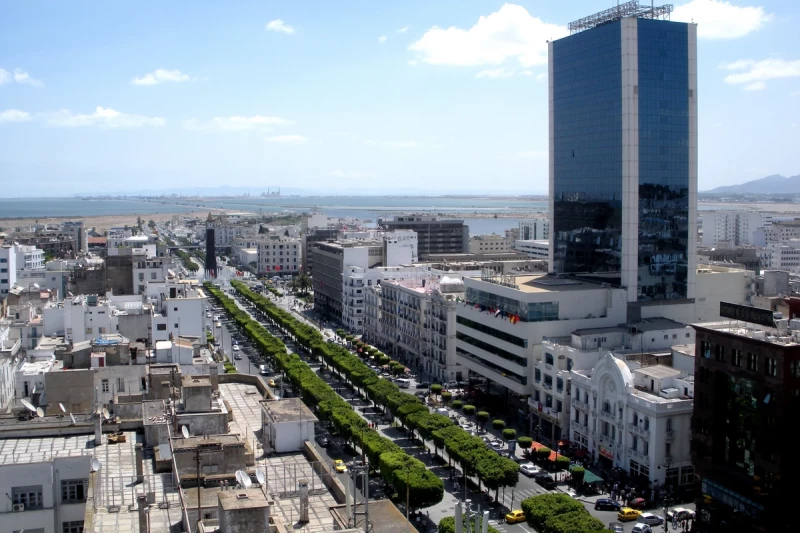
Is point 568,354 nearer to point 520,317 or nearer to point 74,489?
point 520,317

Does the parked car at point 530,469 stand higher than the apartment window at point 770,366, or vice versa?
the apartment window at point 770,366

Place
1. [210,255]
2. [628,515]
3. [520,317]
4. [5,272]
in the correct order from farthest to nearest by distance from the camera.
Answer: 1. [210,255]
2. [5,272]
3. [520,317]
4. [628,515]

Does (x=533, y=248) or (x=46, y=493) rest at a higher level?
(x=533, y=248)

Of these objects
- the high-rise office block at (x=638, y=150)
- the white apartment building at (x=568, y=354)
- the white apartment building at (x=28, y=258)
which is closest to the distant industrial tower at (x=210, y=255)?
Result: the white apartment building at (x=28, y=258)

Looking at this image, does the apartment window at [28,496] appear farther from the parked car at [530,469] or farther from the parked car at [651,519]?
the parked car at [530,469]

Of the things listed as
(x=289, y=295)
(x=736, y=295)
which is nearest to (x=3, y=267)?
(x=289, y=295)

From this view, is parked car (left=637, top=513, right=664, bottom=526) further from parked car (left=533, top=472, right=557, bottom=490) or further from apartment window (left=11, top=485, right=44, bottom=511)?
apartment window (left=11, top=485, right=44, bottom=511)

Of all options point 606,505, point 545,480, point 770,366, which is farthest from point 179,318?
point 770,366

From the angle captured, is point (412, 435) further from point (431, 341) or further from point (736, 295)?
point (736, 295)
